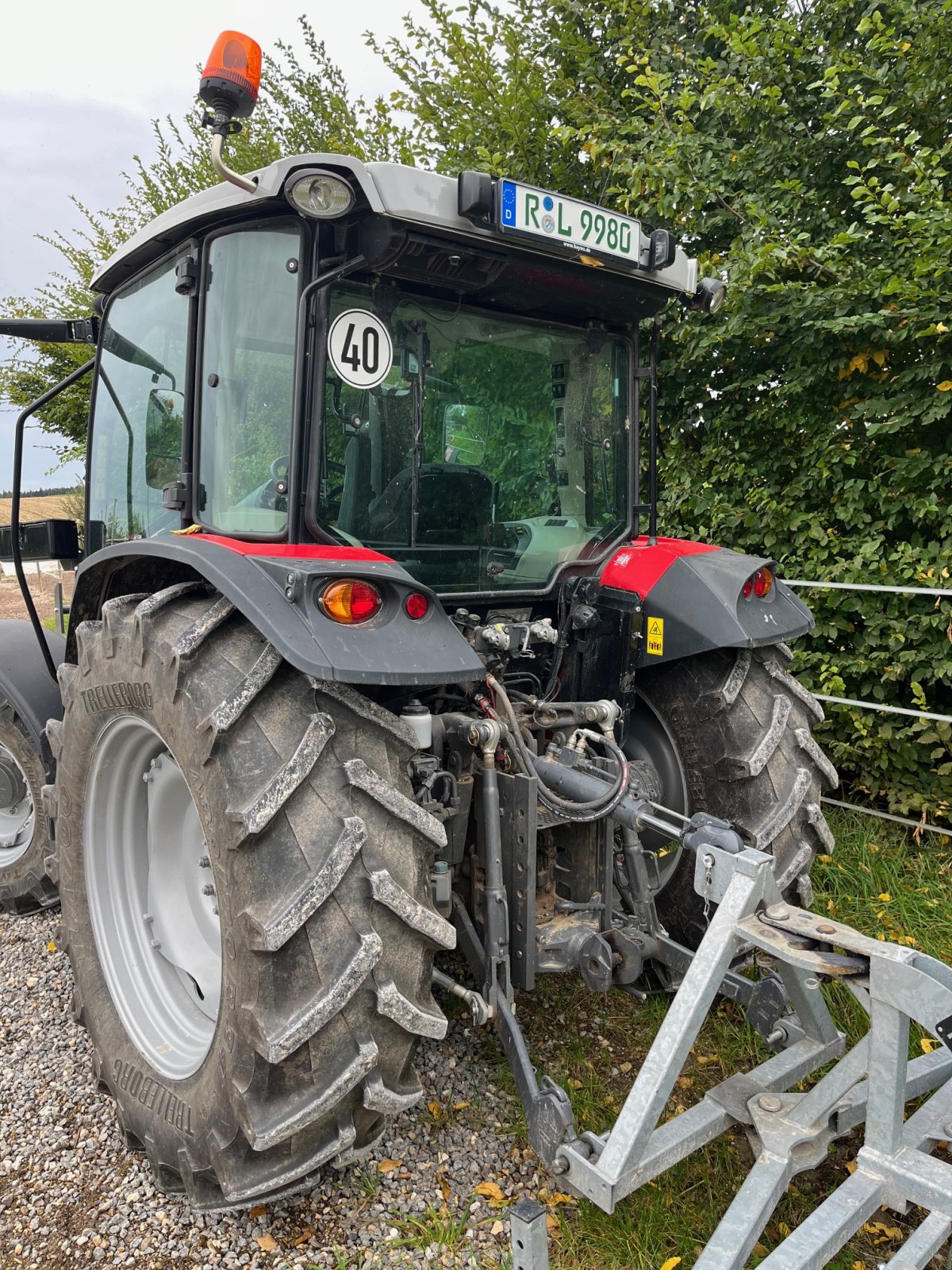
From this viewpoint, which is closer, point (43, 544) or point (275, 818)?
point (275, 818)

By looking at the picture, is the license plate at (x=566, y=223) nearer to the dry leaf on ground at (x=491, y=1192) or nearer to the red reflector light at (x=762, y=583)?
the red reflector light at (x=762, y=583)

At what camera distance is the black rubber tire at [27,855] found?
3.23m

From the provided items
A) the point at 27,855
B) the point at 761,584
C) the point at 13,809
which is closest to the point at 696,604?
the point at 761,584

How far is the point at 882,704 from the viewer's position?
13.0ft

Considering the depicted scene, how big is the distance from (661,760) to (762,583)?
2.05 ft

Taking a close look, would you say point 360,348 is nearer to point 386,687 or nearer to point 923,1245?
point 386,687

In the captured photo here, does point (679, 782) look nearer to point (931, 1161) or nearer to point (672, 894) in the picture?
point (672, 894)

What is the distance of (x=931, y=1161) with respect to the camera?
1463mm

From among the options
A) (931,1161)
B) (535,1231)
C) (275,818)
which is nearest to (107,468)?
(275,818)

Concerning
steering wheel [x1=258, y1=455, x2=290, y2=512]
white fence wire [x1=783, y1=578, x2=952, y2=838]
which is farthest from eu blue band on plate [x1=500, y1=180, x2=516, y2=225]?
white fence wire [x1=783, y1=578, x2=952, y2=838]

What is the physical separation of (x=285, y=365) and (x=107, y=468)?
4.13ft

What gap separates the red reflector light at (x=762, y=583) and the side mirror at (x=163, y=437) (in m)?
1.70

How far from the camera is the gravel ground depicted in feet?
6.11

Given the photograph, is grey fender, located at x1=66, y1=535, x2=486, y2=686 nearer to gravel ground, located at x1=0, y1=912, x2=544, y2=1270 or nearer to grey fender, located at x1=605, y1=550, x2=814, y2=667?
grey fender, located at x1=605, y1=550, x2=814, y2=667
